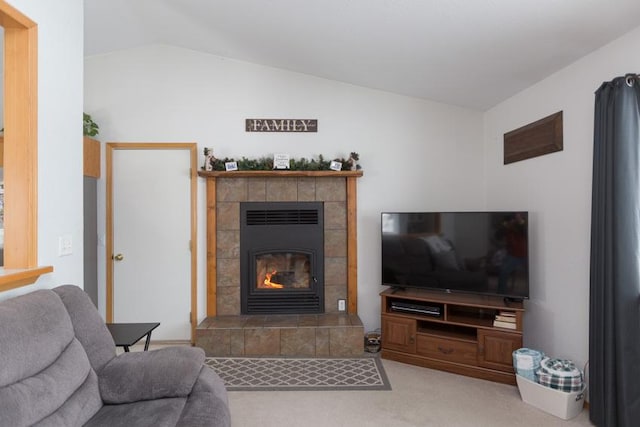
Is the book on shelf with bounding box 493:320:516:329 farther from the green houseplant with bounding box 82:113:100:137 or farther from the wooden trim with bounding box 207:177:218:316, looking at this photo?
the green houseplant with bounding box 82:113:100:137

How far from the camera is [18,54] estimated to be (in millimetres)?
1862

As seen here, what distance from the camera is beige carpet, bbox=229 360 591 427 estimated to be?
2.36 metres

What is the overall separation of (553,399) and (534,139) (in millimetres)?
1931

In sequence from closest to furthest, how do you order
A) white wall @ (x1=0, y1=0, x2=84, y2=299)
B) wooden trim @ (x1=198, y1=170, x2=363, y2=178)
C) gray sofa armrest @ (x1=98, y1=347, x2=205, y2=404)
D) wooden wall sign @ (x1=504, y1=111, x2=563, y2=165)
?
1. gray sofa armrest @ (x1=98, y1=347, x2=205, y2=404)
2. white wall @ (x1=0, y1=0, x2=84, y2=299)
3. wooden wall sign @ (x1=504, y1=111, x2=563, y2=165)
4. wooden trim @ (x1=198, y1=170, x2=363, y2=178)

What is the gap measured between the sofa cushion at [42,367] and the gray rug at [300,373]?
4.60ft

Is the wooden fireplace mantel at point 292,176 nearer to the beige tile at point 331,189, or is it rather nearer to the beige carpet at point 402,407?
the beige tile at point 331,189

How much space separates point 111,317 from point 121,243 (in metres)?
0.76

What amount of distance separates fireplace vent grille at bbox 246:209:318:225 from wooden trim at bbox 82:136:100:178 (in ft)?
5.05

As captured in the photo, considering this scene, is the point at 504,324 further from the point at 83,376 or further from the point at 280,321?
the point at 83,376

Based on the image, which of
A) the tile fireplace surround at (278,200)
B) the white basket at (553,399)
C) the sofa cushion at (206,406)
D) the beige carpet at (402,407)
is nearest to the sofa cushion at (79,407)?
the sofa cushion at (206,406)

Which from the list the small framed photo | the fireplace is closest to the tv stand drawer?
the fireplace

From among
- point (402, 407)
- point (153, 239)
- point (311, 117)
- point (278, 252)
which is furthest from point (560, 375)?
point (153, 239)

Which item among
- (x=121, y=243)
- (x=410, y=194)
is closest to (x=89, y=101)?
(x=121, y=243)

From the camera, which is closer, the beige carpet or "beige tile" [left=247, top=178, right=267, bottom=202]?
the beige carpet
